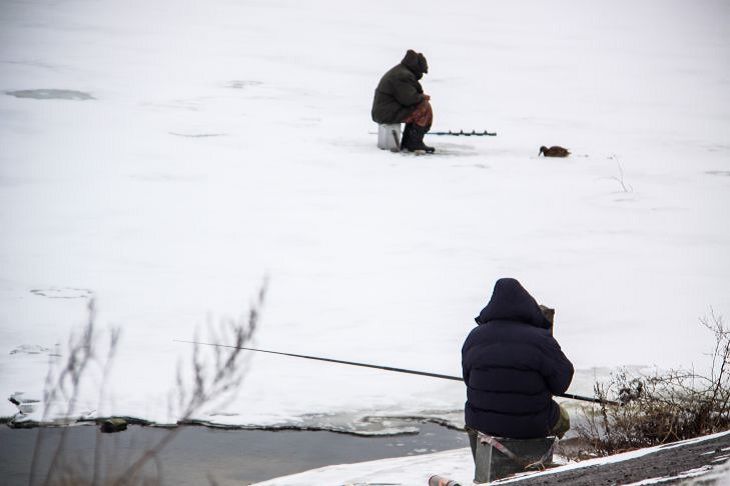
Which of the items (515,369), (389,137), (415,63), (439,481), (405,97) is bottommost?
(439,481)

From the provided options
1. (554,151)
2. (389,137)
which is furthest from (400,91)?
(554,151)

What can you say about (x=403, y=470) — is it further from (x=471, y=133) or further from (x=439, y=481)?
(x=471, y=133)

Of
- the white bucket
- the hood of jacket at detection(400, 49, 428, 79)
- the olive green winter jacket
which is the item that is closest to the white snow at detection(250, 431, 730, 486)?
the olive green winter jacket

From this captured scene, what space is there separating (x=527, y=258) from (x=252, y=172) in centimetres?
423

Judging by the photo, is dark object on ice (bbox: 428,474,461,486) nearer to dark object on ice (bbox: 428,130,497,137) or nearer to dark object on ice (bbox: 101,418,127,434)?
dark object on ice (bbox: 101,418,127,434)

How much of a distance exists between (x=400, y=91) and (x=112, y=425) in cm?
819

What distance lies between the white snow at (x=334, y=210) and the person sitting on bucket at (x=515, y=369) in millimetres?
1418

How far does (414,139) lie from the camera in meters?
13.6

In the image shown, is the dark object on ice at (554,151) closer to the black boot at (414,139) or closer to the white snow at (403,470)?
the black boot at (414,139)

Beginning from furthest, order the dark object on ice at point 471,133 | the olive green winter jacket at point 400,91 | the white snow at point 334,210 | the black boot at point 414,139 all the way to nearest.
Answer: the dark object on ice at point 471,133, the black boot at point 414,139, the olive green winter jacket at point 400,91, the white snow at point 334,210

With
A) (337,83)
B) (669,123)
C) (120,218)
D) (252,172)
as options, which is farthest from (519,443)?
(337,83)

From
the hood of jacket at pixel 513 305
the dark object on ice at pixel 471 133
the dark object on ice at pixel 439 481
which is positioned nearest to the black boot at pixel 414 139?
the dark object on ice at pixel 471 133

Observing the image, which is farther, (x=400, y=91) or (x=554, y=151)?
(x=554, y=151)

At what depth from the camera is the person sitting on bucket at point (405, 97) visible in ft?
42.6
